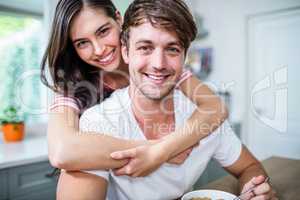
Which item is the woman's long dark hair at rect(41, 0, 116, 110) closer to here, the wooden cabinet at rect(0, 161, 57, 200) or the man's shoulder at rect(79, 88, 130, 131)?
the man's shoulder at rect(79, 88, 130, 131)

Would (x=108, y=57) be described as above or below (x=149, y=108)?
above

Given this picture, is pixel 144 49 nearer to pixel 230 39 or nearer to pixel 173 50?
pixel 173 50

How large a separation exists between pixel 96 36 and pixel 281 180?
689 millimetres

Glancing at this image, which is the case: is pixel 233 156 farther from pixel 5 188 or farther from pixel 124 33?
pixel 5 188

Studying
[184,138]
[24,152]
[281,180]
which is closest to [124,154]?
[184,138]

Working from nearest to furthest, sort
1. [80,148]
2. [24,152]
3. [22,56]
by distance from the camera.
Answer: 1. [80,148]
2. [22,56]
3. [24,152]

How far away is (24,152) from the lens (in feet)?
3.46

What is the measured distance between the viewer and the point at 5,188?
101cm

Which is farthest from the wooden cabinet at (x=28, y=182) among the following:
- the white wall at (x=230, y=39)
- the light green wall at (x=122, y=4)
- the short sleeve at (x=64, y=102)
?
the white wall at (x=230, y=39)

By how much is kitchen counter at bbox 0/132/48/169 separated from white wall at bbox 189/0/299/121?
83cm

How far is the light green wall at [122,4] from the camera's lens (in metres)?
0.67

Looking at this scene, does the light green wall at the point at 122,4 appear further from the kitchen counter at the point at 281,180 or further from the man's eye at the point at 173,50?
the kitchen counter at the point at 281,180

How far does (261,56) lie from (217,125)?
20.7 inches

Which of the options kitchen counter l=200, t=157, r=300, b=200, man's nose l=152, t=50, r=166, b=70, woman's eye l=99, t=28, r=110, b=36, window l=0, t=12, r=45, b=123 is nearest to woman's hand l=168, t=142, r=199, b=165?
kitchen counter l=200, t=157, r=300, b=200
